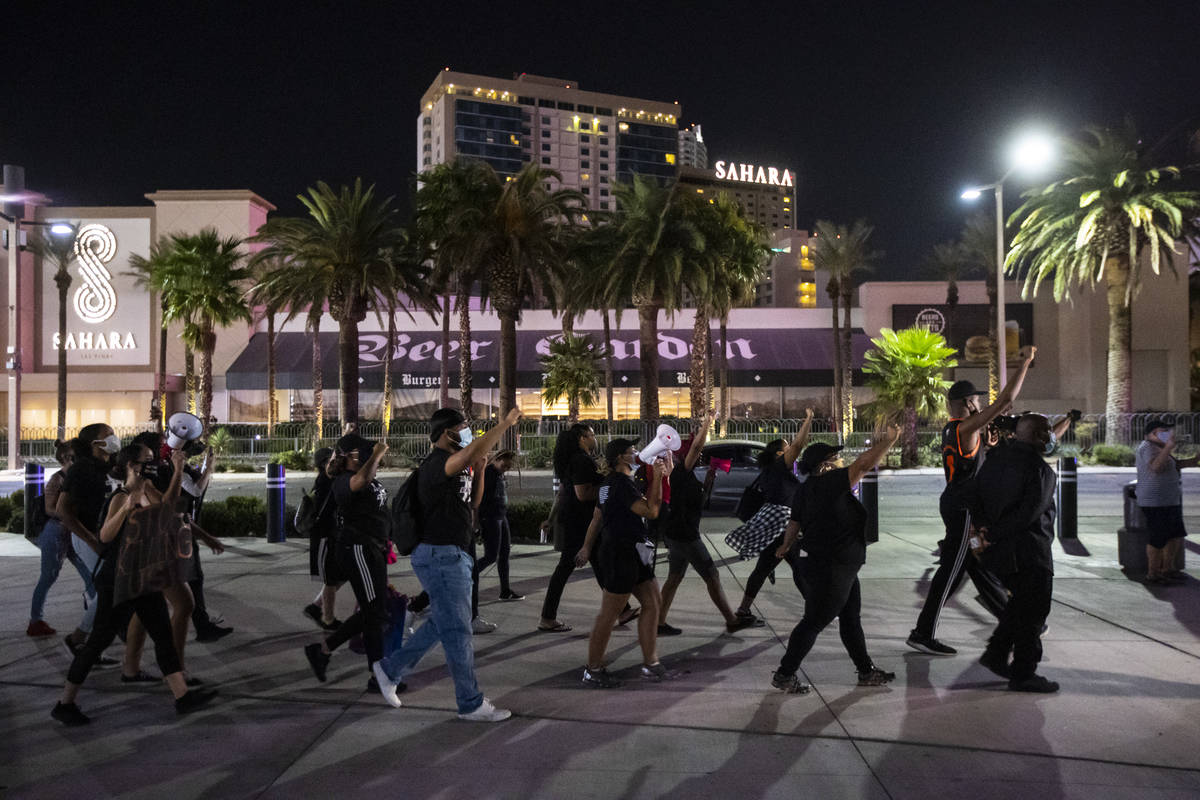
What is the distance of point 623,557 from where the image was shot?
223 inches

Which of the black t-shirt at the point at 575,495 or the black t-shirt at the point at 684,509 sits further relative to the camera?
the black t-shirt at the point at 684,509

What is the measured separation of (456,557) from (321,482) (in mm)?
2573

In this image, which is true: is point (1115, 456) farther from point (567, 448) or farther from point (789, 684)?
point (789, 684)

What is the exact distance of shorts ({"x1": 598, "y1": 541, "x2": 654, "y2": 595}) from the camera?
18.5 feet

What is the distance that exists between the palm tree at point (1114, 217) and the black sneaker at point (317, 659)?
2823cm

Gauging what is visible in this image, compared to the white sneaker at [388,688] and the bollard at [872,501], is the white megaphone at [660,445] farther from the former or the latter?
the bollard at [872,501]

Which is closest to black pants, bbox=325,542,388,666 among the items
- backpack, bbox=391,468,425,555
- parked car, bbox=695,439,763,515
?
backpack, bbox=391,468,425,555

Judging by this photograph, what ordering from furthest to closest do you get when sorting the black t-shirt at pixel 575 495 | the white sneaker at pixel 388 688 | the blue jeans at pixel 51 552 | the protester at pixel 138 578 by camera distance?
the blue jeans at pixel 51 552, the black t-shirt at pixel 575 495, the white sneaker at pixel 388 688, the protester at pixel 138 578

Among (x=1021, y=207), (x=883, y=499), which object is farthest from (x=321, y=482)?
(x=1021, y=207)

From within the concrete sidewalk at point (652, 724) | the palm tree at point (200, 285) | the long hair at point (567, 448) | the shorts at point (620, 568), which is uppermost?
the palm tree at point (200, 285)

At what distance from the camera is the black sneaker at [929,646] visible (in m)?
6.29

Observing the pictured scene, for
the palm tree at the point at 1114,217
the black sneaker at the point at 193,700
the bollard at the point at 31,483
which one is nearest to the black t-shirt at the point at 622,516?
the black sneaker at the point at 193,700

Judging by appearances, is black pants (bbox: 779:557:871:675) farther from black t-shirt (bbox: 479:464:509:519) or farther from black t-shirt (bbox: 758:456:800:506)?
black t-shirt (bbox: 479:464:509:519)

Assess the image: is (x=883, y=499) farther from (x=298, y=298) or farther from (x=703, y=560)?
(x=298, y=298)
